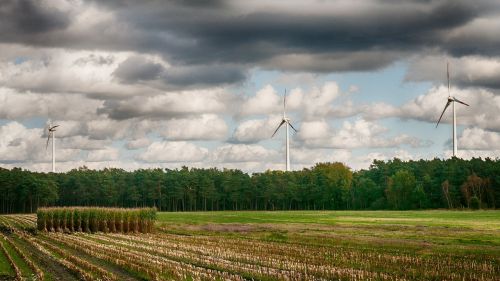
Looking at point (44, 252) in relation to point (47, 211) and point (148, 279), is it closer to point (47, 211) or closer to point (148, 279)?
point (148, 279)

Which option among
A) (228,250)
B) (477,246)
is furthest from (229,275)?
(477,246)

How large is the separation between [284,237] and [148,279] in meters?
36.5

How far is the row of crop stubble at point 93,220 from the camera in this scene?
292ft

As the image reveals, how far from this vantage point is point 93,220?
8950 centimetres

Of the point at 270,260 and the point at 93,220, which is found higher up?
the point at 93,220

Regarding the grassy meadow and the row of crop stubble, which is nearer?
the grassy meadow

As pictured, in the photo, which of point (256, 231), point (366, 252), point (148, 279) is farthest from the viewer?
point (256, 231)

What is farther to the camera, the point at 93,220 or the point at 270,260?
the point at 93,220

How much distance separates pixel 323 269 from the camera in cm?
3928

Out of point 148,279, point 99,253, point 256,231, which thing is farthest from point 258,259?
point 256,231

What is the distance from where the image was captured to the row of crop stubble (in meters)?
89.1

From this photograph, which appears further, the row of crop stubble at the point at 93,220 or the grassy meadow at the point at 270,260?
the row of crop stubble at the point at 93,220

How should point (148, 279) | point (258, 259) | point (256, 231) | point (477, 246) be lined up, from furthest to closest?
point (256, 231), point (477, 246), point (258, 259), point (148, 279)

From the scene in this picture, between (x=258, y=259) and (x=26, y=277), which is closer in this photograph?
(x=26, y=277)
